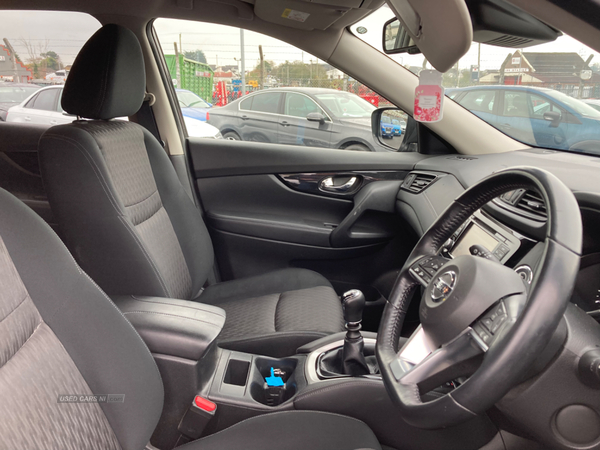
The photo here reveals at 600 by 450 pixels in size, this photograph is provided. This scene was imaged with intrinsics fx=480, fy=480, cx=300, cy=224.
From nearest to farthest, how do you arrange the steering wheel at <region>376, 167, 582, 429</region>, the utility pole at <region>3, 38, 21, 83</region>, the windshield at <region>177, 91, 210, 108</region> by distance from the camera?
1. the steering wheel at <region>376, 167, 582, 429</region>
2. the utility pole at <region>3, 38, 21, 83</region>
3. the windshield at <region>177, 91, 210, 108</region>

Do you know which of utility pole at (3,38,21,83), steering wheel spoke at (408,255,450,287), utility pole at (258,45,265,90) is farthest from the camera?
utility pole at (258,45,265,90)

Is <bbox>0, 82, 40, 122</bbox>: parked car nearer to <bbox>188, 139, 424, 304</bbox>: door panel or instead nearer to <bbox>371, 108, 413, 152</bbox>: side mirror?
<bbox>188, 139, 424, 304</bbox>: door panel

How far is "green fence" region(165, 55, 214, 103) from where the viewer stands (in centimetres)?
242

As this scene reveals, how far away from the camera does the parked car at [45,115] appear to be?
242 cm

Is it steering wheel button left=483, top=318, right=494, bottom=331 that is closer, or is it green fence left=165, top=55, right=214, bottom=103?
steering wheel button left=483, top=318, right=494, bottom=331

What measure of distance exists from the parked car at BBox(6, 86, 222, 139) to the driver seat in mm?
1678

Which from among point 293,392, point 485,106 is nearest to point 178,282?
point 293,392

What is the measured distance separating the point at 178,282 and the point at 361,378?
32.0 inches

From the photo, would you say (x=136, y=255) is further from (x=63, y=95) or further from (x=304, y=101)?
(x=304, y=101)

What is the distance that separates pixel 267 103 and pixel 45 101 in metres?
1.15

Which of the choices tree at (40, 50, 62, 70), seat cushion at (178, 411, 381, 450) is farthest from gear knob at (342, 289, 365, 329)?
tree at (40, 50, 62, 70)

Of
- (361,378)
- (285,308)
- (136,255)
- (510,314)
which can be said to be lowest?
(285,308)

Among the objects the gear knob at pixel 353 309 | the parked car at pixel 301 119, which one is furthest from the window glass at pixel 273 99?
the gear knob at pixel 353 309

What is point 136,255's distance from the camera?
4.74ft
